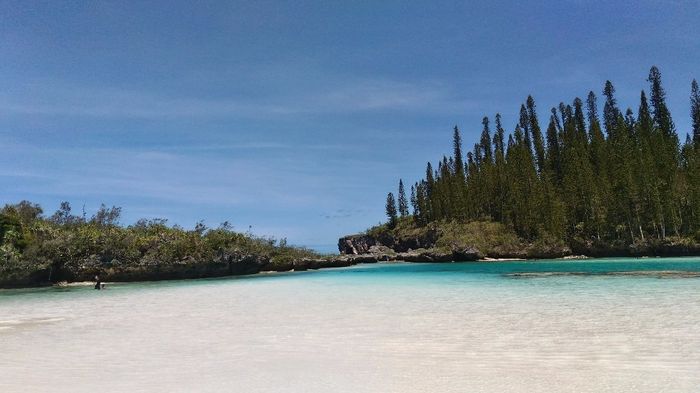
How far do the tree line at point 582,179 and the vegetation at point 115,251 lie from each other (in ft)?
158

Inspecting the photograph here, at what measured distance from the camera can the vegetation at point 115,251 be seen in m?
40.6

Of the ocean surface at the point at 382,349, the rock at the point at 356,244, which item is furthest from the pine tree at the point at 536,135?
the ocean surface at the point at 382,349

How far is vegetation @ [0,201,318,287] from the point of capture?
40.6 metres

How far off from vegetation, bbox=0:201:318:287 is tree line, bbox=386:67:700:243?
158ft

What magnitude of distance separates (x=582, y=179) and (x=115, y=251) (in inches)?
2689

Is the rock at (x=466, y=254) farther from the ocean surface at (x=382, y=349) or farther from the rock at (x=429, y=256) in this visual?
the ocean surface at (x=382, y=349)

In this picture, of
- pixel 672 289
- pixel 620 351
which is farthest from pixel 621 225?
pixel 620 351

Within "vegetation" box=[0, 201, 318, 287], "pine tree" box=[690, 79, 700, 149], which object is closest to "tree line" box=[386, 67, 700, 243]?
"pine tree" box=[690, 79, 700, 149]

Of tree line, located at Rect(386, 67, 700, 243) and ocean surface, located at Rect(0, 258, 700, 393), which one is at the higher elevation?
tree line, located at Rect(386, 67, 700, 243)

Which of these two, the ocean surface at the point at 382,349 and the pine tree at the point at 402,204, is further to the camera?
the pine tree at the point at 402,204

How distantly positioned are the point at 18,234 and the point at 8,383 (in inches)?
1745

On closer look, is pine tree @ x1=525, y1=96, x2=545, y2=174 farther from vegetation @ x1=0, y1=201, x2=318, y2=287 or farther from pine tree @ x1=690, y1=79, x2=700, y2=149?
vegetation @ x1=0, y1=201, x2=318, y2=287

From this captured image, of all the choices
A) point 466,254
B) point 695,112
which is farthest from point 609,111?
point 466,254

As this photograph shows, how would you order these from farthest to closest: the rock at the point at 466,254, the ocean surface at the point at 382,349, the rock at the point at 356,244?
the rock at the point at 356,244 → the rock at the point at 466,254 → the ocean surface at the point at 382,349
